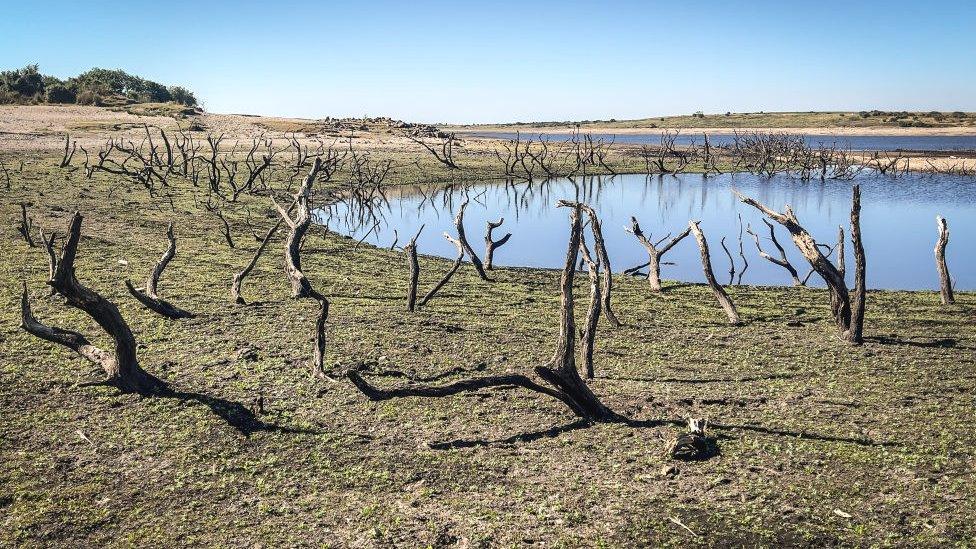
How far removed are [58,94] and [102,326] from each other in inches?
2616

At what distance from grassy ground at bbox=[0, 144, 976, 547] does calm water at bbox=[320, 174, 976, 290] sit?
8777mm

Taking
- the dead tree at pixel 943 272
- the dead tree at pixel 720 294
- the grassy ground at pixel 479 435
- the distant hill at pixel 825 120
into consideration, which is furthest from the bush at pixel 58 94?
the dead tree at pixel 943 272

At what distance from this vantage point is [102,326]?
9523 mm

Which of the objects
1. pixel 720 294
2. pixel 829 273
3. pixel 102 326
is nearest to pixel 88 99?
pixel 102 326

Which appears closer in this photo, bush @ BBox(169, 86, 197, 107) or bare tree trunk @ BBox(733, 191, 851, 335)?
bare tree trunk @ BBox(733, 191, 851, 335)

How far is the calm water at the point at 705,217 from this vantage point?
Answer: 23131 millimetres

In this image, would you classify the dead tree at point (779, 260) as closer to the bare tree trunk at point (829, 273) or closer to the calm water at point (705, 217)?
the calm water at point (705, 217)

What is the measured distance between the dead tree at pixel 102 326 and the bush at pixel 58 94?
6451 centimetres

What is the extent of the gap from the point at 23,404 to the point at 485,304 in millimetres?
8145

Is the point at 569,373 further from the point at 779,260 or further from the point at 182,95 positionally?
the point at 182,95

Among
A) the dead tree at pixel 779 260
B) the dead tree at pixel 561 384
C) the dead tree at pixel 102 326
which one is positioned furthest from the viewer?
the dead tree at pixel 779 260

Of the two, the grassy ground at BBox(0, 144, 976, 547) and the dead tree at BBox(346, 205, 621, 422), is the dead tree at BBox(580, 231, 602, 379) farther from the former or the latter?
the dead tree at BBox(346, 205, 621, 422)

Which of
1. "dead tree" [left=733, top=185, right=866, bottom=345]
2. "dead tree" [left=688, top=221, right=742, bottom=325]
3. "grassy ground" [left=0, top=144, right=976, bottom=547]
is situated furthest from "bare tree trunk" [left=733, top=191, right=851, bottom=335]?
"dead tree" [left=688, top=221, right=742, bottom=325]

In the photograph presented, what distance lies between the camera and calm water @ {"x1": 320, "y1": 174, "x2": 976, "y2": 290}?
23131 millimetres
